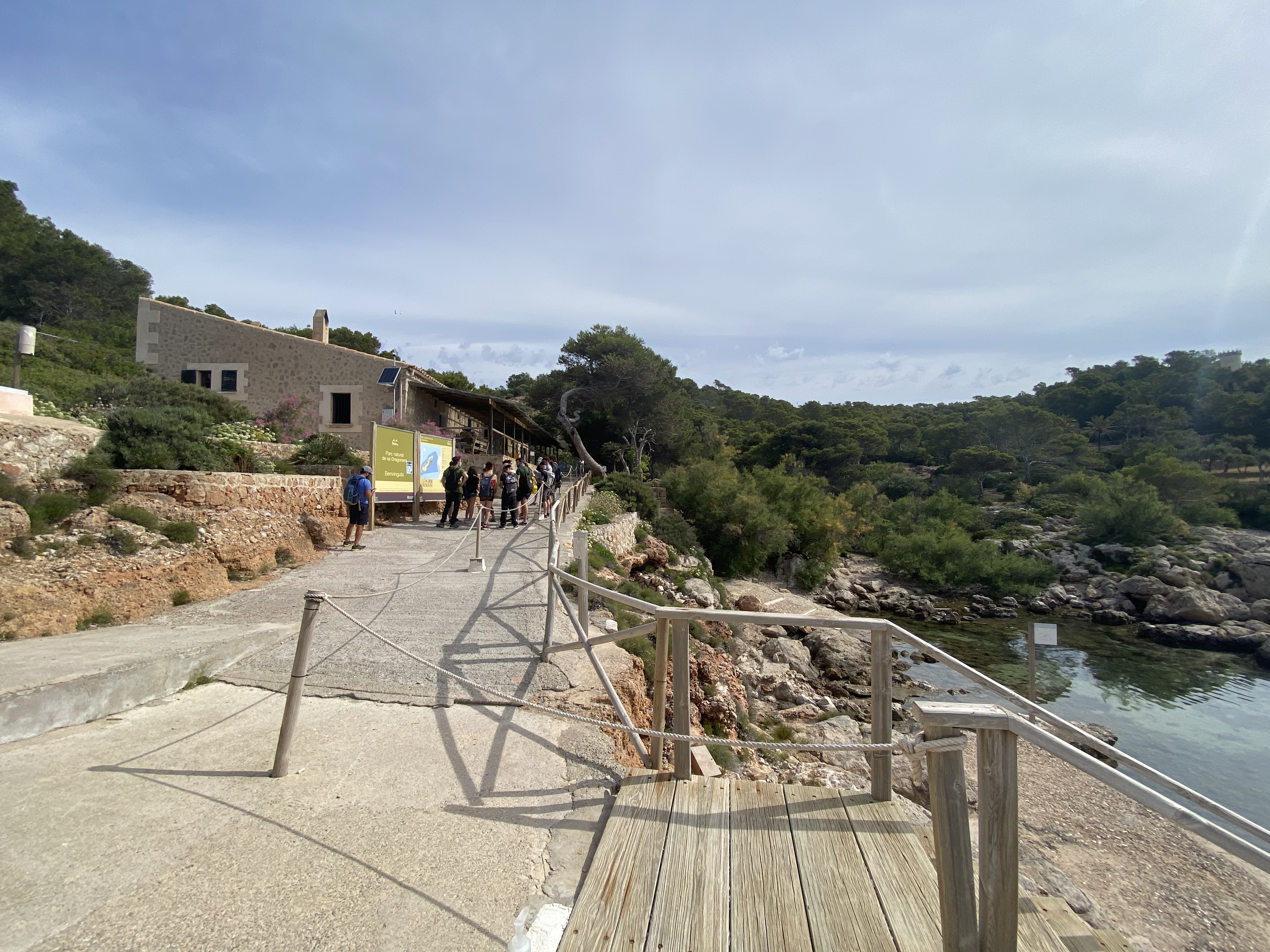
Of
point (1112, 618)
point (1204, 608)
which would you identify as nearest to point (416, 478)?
point (1112, 618)

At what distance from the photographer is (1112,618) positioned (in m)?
31.0

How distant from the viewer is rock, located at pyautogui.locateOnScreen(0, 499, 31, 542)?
21.8 ft

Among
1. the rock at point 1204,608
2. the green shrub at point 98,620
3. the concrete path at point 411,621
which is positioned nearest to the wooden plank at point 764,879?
the concrete path at point 411,621

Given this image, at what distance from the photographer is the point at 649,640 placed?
810 centimetres

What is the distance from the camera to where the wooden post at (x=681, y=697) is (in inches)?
138

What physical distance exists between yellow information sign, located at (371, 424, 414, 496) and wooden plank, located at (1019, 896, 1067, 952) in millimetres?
12226

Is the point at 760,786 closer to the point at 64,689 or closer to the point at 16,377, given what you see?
the point at 64,689

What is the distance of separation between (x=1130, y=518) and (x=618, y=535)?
130 feet

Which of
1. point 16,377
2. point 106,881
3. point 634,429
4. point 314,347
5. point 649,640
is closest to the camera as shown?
point 106,881

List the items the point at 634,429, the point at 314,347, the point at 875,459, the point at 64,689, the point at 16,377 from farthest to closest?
the point at 875,459 < the point at 634,429 < the point at 314,347 < the point at 16,377 < the point at 64,689

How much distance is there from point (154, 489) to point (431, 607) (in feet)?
15.6

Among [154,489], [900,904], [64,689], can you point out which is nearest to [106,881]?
[64,689]

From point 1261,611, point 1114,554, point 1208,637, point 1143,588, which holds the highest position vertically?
point 1114,554

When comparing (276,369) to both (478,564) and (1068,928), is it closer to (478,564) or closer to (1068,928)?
(478,564)
